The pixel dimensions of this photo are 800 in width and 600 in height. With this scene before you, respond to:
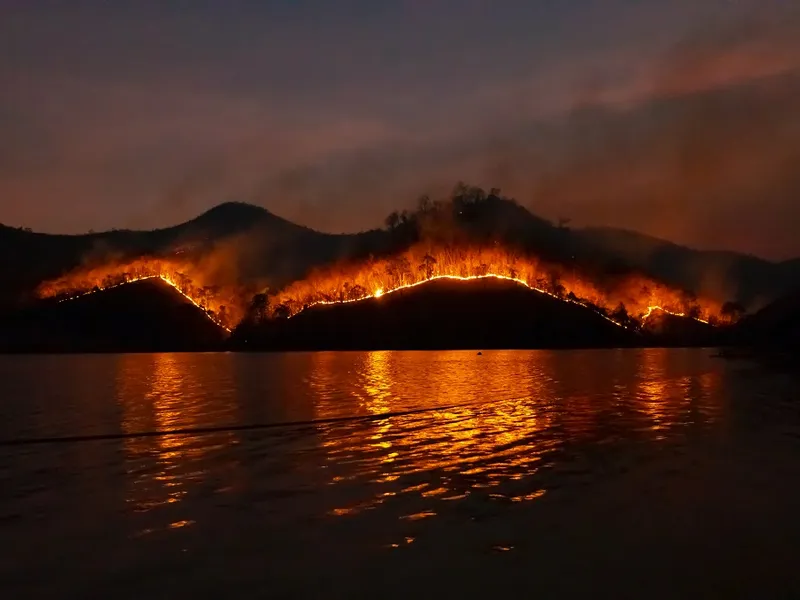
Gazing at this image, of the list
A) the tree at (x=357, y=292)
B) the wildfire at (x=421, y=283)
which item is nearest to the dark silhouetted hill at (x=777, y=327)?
the wildfire at (x=421, y=283)

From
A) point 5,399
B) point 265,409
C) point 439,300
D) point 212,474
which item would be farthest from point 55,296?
point 212,474

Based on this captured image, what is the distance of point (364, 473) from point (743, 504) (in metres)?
8.89

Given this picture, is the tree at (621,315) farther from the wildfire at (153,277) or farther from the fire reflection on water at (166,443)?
the fire reflection on water at (166,443)

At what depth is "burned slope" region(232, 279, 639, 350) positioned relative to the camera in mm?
165250

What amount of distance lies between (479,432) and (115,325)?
168m

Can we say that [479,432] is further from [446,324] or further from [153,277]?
[153,277]

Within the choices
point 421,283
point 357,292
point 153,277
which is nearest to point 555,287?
point 421,283

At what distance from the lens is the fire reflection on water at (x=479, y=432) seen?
1736 cm

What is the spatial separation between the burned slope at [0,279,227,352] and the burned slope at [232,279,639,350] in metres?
13.5

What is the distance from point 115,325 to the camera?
178750 mm

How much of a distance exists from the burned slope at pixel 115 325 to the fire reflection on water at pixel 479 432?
132246 millimetres

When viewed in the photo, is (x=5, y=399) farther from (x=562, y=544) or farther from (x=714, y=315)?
(x=714, y=315)

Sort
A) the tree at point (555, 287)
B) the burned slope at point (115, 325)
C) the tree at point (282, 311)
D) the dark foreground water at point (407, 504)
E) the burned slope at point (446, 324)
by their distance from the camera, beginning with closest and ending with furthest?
the dark foreground water at point (407, 504) → the burned slope at point (446, 324) → the burned slope at point (115, 325) → the tree at point (555, 287) → the tree at point (282, 311)

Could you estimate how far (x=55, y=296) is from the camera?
187m
